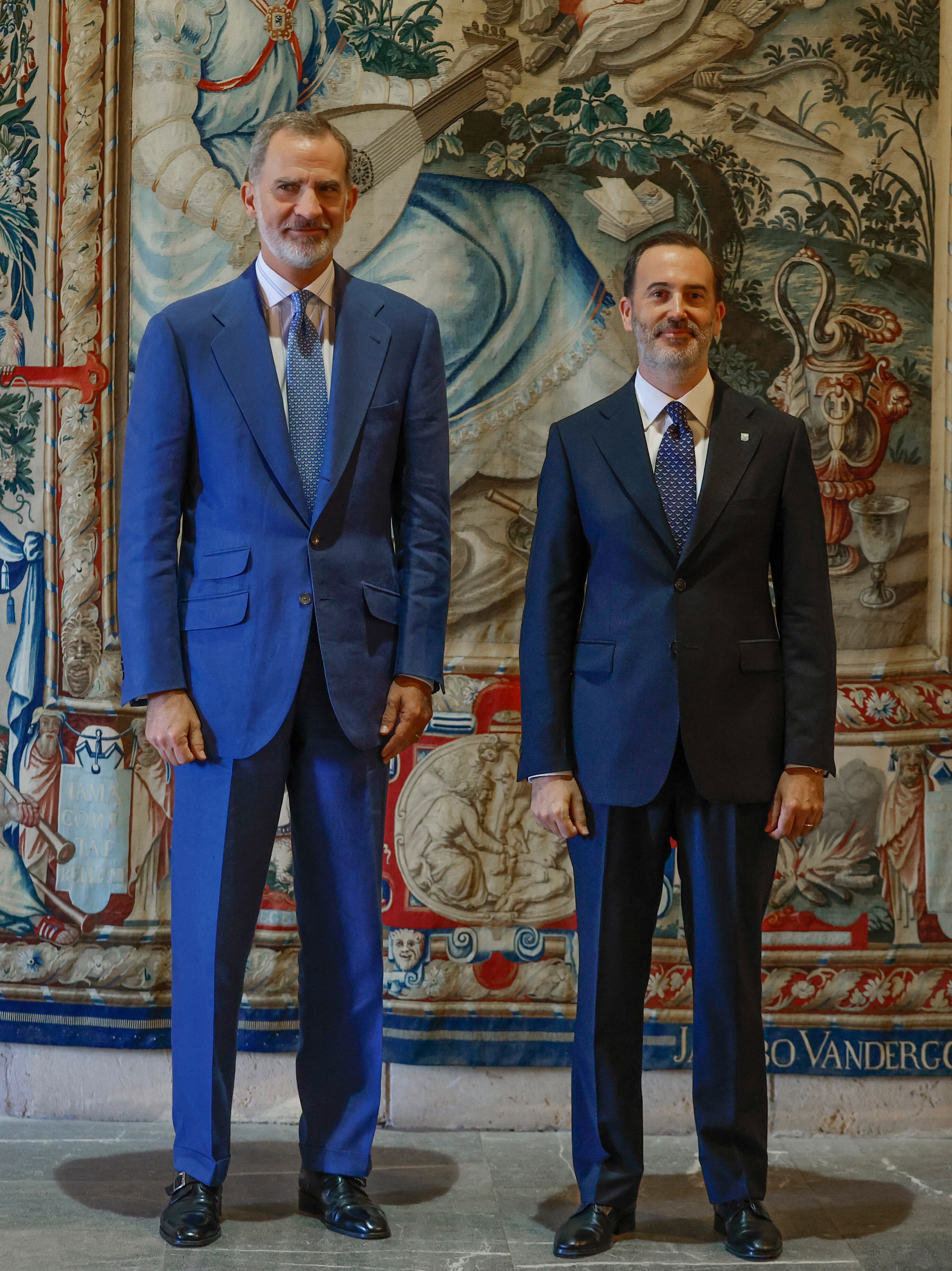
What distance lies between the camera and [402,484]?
8.38ft

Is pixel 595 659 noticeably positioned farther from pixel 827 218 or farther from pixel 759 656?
pixel 827 218

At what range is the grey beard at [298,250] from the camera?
243 cm

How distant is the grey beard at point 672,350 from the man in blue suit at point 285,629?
45 centimetres

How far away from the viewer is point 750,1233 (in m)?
2.34

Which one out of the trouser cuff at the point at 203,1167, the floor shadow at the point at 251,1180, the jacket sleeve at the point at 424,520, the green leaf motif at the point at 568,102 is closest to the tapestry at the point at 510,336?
the green leaf motif at the point at 568,102

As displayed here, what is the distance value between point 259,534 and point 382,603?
0.26 m

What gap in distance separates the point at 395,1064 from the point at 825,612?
5.27 ft

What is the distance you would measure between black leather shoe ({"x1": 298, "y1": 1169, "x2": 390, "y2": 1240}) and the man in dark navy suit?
0.34 m

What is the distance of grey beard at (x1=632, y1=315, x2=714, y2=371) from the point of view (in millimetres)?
2424

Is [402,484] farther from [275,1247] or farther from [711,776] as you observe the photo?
[275,1247]

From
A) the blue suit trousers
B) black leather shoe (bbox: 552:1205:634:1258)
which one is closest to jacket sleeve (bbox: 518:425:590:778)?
the blue suit trousers

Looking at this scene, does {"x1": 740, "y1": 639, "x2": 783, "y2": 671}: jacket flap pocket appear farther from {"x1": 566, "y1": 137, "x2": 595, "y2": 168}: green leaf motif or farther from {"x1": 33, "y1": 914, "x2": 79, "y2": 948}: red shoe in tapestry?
{"x1": 33, "y1": 914, "x2": 79, "y2": 948}: red shoe in tapestry

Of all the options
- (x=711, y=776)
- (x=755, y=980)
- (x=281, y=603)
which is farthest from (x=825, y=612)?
(x=281, y=603)

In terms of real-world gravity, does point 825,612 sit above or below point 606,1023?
above
